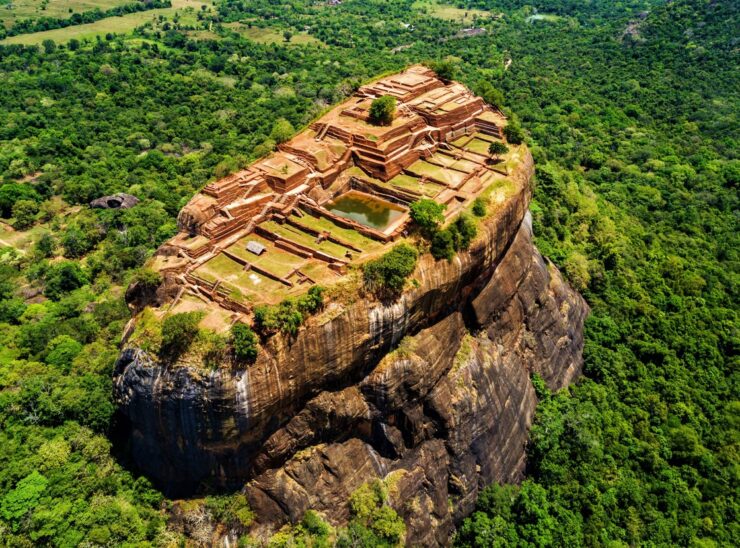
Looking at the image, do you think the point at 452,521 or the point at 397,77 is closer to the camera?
the point at 452,521

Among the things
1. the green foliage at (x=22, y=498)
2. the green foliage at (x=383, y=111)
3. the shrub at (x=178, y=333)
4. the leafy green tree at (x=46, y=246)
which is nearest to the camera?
the shrub at (x=178, y=333)

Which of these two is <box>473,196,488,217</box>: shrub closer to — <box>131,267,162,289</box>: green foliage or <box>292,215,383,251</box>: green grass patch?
<box>292,215,383,251</box>: green grass patch

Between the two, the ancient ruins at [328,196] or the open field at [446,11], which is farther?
the open field at [446,11]

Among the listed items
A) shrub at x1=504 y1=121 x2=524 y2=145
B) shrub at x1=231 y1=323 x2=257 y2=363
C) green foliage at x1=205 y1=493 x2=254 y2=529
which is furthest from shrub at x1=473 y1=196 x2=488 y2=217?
green foliage at x1=205 y1=493 x2=254 y2=529

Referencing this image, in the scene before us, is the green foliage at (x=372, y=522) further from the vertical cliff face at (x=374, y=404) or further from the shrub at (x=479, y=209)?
the shrub at (x=479, y=209)

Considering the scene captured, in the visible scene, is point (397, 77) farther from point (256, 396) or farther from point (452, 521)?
point (452, 521)

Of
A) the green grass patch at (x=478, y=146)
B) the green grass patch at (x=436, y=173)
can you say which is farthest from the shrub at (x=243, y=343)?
the green grass patch at (x=478, y=146)

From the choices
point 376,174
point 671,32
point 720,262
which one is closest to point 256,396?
point 376,174

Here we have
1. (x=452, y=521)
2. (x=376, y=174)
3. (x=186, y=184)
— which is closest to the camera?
(x=452, y=521)
